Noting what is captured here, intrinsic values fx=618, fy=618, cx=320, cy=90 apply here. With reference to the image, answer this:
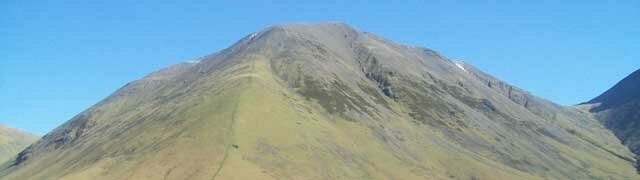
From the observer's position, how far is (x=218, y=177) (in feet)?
643

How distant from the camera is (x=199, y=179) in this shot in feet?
648

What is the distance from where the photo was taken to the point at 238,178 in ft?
652

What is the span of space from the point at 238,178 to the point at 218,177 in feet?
21.7

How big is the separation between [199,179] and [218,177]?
6499 millimetres

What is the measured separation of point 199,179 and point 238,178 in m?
12.4
